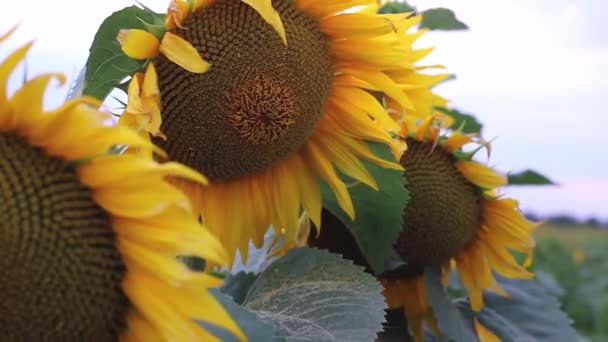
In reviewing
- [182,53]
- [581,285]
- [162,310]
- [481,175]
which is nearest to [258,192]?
[182,53]

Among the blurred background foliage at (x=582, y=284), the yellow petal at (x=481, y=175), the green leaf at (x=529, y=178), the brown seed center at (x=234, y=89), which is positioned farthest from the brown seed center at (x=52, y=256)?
the blurred background foliage at (x=582, y=284)

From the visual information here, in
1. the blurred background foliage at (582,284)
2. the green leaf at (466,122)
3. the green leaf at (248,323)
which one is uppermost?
the green leaf at (248,323)

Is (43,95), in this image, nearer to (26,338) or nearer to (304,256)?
(26,338)

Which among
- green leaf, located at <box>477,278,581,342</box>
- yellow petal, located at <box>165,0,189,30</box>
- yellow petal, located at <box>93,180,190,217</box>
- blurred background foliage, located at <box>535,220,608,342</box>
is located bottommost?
blurred background foliage, located at <box>535,220,608,342</box>

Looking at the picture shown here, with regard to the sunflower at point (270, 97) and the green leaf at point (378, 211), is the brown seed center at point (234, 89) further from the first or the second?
the green leaf at point (378, 211)

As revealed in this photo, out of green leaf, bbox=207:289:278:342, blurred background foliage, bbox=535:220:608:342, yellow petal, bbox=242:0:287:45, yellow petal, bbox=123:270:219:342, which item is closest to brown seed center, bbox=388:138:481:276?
yellow petal, bbox=242:0:287:45

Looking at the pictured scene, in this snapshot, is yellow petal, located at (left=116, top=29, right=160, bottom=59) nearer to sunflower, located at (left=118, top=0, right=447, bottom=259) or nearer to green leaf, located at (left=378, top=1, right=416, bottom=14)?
sunflower, located at (left=118, top=0, right=447, bottom=259)

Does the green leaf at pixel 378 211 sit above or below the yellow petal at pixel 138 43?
below
